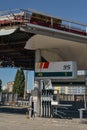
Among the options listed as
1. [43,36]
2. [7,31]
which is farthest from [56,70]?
[7,31]

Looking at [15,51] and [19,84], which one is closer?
[15,51]

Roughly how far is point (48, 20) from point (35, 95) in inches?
262

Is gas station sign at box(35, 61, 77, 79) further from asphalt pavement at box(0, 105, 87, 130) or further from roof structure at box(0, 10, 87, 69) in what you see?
asphalt pavement at box(0, 105, 87, 130)

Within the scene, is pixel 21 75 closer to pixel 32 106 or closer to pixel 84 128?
pixel 32 106

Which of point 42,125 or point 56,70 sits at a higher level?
point 56,70

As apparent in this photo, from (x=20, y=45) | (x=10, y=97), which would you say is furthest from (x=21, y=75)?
(x=20, y=45)

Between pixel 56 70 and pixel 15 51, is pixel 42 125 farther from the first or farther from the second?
pixel 15 51

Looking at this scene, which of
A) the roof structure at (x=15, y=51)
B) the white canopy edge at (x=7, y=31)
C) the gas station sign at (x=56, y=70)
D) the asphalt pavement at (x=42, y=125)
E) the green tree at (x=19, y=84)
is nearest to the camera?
the asphalt pavement at (x=42, y=125)

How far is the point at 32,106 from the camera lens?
26.4 m

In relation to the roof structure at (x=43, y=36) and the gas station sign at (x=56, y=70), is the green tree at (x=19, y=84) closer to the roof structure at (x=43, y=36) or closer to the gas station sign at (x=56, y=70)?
the roof structure at (x=43, y=36)

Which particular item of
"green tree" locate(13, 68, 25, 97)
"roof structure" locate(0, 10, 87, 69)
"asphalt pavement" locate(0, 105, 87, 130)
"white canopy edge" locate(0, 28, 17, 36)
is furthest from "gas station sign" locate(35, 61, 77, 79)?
"green tree" locate(13, 68, 25, 97)

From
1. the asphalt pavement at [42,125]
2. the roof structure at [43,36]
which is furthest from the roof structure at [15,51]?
the asphalt pavement at [42,125]

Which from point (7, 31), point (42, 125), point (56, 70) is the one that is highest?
point (7, 31)

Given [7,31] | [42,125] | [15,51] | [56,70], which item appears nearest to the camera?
[42,125]
